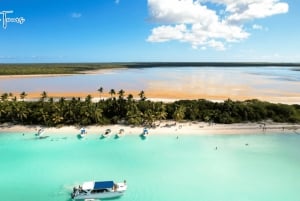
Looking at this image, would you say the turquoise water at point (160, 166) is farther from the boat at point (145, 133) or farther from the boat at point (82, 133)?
the boat at point (145, 133)

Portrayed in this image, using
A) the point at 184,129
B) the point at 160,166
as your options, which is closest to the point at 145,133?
the point at 184,129

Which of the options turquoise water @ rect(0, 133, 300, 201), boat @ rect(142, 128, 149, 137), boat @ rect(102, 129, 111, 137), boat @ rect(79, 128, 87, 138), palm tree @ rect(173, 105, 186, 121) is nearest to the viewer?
turquoise water @ rect(0, 133, 300, 201)

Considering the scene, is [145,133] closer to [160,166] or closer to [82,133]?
[82,133]

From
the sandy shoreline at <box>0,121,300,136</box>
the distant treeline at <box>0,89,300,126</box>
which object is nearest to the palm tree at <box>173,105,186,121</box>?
the distant treeline at <box>0,89,300,126</box>

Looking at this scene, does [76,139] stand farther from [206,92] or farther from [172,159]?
[206,92]

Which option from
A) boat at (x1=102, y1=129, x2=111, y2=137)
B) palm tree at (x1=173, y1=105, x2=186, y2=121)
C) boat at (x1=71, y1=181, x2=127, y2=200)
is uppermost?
palm tree at (x1=173, y1=105, x2=186, y2=121)

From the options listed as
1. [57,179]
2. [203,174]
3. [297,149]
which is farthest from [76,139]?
[297,149]

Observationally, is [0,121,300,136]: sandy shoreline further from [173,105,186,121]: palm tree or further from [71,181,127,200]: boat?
[71,181,127,200]: boat

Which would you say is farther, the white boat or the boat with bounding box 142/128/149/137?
the boat with bounding box 142/128/149/137
